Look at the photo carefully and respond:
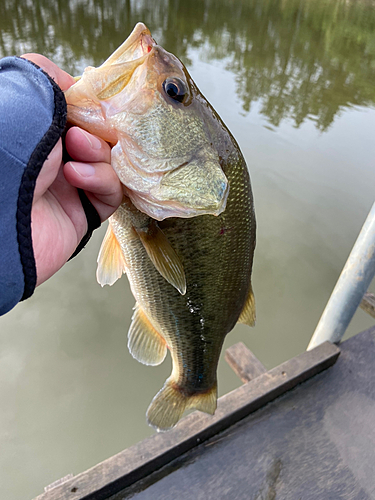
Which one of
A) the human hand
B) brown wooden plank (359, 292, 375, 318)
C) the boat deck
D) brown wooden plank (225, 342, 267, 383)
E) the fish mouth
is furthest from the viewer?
brown wooden plank (359, 292, 375, 318)

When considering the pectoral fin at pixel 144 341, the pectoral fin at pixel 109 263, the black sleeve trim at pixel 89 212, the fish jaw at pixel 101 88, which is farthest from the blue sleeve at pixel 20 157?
the pectoral fin at pixel 144 341

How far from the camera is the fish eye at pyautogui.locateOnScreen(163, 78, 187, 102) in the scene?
88 centimetres

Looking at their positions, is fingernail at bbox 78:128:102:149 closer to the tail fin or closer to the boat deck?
the tail fin

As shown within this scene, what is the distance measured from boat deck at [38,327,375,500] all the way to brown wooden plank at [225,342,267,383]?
395 mm

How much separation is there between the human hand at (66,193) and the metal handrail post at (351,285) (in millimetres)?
1601

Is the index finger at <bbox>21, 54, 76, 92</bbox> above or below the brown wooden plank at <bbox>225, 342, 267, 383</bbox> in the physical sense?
above

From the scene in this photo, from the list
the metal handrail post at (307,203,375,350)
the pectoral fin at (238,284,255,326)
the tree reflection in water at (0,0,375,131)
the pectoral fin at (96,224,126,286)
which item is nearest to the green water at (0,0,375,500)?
the tree reflection in water at (0,0,375,131)

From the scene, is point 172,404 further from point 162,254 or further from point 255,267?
point 255,267

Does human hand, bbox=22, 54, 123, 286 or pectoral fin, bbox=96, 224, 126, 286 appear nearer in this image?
human hand, bbox=22, 54, 123, 286

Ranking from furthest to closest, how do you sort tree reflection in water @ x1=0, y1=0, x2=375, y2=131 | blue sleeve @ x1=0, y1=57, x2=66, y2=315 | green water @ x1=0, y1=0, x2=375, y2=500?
tree reflection in water @ x1=0, y1=0, x2=375, y2=131, green water @ x1=0, y1=0, x2=375, y2=500, blue sleeve @ x1=0, y1=57, x2=66, y2=315

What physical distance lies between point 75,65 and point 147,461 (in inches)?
330

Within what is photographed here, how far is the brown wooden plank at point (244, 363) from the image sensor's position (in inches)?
94.5

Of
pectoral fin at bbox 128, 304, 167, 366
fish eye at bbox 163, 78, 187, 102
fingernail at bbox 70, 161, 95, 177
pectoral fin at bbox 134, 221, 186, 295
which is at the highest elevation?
fish eye at bbox 163, 78, 187, 102

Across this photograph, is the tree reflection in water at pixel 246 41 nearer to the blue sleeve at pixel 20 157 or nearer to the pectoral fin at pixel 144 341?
the pectoral fin at pixel 144 341
